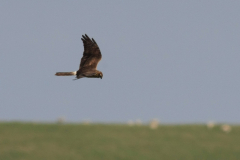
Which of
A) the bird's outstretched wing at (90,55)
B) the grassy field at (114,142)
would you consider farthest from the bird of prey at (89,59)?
the grassy field at (114,142)

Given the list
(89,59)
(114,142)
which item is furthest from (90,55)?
(114,142)

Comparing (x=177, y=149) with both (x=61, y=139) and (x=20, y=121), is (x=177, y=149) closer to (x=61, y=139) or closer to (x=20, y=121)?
(x=61, y=139)

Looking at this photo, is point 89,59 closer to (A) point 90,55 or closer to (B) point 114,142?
(A) point 90,55

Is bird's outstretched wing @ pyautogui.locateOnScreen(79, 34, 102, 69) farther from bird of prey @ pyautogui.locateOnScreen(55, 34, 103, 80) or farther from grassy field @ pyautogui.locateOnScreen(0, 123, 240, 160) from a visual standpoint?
grassy field @ pyautogui.locateOnScreen(0, 123, 240, 160)

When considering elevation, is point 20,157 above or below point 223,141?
below

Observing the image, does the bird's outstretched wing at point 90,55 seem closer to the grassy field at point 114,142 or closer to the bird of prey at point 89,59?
the bird of prey at point 89,59

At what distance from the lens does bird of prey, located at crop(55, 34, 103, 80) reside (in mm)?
23681

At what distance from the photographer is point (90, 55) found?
24.0 meters

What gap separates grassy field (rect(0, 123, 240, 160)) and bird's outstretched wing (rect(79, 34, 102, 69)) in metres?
4.57

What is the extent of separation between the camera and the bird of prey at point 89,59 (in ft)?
77.7

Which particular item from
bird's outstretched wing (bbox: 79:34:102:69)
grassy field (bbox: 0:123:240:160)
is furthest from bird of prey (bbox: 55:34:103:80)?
grassy field (bbox: 0:123:240:160)

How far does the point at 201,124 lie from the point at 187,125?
66 centimetres

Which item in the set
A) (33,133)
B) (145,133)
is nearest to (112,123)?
(145,133)

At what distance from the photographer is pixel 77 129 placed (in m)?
28.5
